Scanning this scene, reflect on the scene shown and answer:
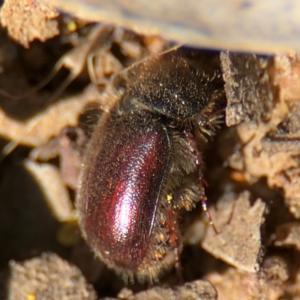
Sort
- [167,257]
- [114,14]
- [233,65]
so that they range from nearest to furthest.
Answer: [114,14] < [233,65] < [167,257]

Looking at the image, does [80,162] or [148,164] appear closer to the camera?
[148,164]

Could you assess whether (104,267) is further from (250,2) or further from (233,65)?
(250,2)

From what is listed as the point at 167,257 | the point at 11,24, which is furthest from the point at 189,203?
the point at 11,24
